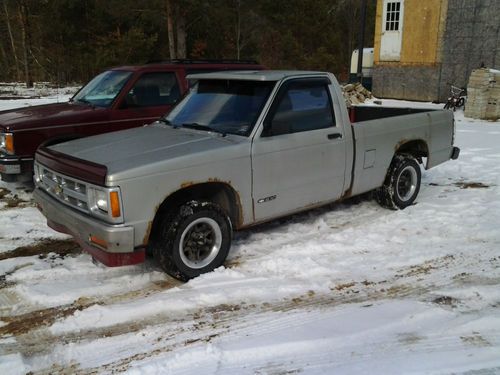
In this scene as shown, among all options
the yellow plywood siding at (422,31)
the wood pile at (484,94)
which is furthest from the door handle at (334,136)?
the yellow plywood siding at (422,31)

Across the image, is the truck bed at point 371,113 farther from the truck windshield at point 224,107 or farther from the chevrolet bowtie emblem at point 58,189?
the chevrolet bowtie emblem at point 58,189

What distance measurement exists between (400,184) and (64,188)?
171 inches

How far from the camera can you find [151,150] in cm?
415

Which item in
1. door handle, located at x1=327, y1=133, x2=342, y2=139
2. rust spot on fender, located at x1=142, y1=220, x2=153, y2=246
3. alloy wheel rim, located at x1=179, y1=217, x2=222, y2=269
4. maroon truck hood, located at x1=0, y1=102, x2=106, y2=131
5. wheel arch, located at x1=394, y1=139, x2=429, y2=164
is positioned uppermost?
maroon truck hood, located at x1=0, y1=102, x2=106, y2=131

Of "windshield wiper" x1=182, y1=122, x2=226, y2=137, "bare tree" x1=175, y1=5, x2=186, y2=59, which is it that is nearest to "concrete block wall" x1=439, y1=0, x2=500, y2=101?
"bare tree" x1=175, y1=5, x2=186, y2=59

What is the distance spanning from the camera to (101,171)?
Result: 12.1ft

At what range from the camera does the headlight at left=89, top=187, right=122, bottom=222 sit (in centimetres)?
363

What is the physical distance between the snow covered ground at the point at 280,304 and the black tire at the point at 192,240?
15cm

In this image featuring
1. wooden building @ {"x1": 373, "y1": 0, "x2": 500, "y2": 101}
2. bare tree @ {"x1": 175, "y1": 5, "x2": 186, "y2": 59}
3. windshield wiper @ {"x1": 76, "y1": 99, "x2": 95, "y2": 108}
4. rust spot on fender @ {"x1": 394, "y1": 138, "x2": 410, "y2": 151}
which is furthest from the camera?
bare tree @ {"x1": 175, "y1": 5, "x2": 186, "y2": 59}

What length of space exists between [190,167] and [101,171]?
756mm

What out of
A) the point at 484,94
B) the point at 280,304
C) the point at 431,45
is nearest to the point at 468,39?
the point at 431,45

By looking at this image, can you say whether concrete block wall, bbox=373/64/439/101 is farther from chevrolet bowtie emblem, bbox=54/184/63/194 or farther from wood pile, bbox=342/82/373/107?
chevrolet bowtie emblem, bbox=54/184/63/194

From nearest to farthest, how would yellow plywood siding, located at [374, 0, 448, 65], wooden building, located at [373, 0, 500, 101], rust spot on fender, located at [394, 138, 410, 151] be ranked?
1. rust spot on fender, located at [394, 138, 410, 151]
2. wooden building, located at [373, 0, 500, 101]
3. yellow plywood siding, located at [374, 0, 448, 65]

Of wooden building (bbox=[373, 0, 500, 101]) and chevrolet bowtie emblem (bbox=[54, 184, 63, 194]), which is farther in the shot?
wooden building (bbox=[373, 0, 500, 101])
